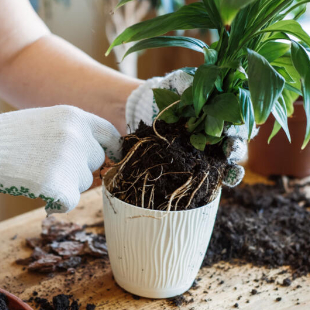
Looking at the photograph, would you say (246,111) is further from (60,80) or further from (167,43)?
(60,80)

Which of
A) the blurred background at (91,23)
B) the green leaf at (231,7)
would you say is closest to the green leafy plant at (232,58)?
the green leaf at (231,7)

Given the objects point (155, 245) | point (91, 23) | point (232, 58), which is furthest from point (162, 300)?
point (91, 23)

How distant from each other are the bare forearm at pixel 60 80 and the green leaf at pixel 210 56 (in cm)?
37

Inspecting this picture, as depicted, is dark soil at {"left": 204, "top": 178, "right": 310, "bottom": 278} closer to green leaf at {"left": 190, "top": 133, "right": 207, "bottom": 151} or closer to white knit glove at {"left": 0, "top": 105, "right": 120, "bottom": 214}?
Answer: green leaf at {"left": 190, "top": 133, "right": 207, "bottom": 151}

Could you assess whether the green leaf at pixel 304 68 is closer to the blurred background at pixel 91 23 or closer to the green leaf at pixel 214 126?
the green leaf at pixel 214 126

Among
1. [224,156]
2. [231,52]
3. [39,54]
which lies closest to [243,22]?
[231,52]

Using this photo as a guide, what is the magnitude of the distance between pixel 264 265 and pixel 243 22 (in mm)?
490

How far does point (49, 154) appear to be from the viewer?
0.63m

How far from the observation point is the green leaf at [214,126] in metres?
0.62

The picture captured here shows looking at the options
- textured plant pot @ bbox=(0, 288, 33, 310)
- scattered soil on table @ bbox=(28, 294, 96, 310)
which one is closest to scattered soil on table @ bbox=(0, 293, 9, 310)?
textured plant pot @ bbox=(0, 288, 33, 310)

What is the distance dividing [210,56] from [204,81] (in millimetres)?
55

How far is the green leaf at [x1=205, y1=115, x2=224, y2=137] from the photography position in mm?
624

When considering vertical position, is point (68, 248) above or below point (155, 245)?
below

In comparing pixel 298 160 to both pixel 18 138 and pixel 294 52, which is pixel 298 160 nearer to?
pixel 294 52
